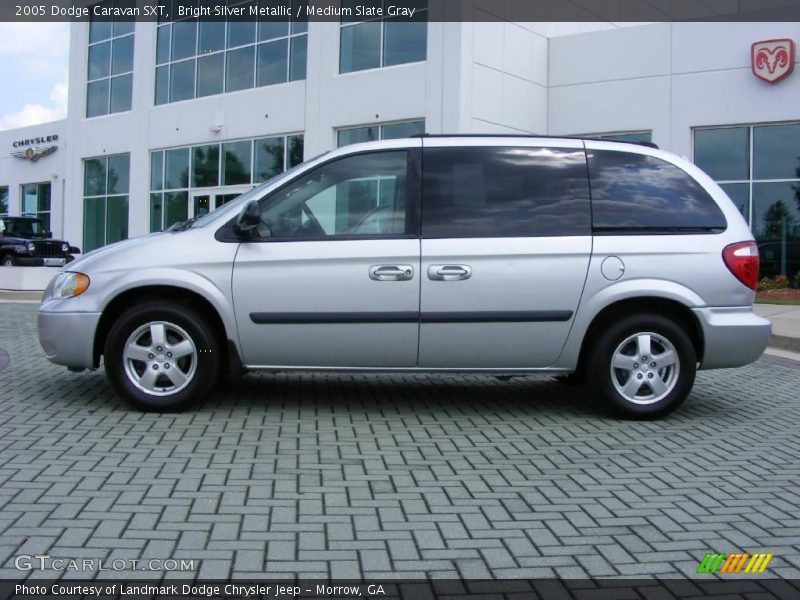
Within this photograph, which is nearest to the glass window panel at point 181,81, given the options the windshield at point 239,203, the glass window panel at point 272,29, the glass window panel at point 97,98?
the glass window panel at point 272,29

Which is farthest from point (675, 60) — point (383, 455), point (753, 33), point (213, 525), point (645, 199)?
point (213, 525)

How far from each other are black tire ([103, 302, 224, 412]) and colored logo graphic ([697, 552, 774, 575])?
360cm

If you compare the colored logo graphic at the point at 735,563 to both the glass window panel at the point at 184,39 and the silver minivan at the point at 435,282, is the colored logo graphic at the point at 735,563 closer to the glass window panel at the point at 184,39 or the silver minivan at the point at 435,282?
the silver minivan at the point at 435,282

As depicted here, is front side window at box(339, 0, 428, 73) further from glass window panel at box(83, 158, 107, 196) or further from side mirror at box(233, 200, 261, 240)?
side mirror at box(233, 200, 261, 240)

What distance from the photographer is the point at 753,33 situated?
18594 millimetres

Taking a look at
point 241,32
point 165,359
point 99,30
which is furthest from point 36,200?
point 165,359

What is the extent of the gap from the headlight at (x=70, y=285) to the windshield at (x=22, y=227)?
21212 millimetres

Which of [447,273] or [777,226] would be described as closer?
[447,273]

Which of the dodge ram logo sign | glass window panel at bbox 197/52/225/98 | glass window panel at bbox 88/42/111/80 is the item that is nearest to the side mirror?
the dodge ram logo sign

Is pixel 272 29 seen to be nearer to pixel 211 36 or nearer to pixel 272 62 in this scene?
pixel 272 62

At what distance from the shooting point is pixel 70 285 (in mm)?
5863

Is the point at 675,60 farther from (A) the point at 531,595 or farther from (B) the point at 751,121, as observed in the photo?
(A) the point at 531,595

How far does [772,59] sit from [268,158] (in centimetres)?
1339

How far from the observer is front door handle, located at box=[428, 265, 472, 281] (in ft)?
18.6
